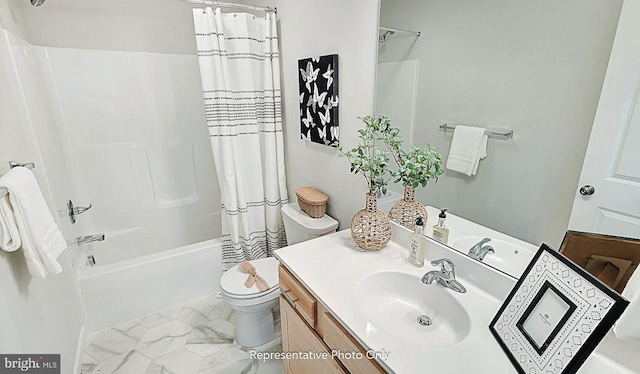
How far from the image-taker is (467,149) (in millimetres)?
1112

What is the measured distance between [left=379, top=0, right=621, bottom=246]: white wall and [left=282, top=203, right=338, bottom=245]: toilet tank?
0.71 metres

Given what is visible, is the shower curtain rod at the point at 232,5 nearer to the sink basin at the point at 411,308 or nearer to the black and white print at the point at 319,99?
the black and white print at the point at 319,99

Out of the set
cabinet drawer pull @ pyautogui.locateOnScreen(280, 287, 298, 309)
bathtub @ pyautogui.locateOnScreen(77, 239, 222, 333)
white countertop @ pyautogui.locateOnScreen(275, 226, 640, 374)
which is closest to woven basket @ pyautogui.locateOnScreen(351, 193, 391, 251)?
white countertop @ pyautogui.locateOnScreen(275, 226, 640, 374)

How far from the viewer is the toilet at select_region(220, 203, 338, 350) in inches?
67.4

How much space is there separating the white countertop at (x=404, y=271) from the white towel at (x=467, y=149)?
Result: 33cm

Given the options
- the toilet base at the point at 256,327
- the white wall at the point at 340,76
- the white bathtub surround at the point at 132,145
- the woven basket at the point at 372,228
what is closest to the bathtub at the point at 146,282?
the white bathtub surround at the point at 132,145

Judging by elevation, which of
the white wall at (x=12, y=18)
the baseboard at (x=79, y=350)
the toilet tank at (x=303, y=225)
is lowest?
the baseboard at (x=79, y=350)

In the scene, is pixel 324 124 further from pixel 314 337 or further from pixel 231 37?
pixel 314 337

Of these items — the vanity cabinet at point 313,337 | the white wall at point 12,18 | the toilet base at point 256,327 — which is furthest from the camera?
the toilet base at point 256,327

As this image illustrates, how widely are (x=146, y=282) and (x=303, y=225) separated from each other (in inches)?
46.4

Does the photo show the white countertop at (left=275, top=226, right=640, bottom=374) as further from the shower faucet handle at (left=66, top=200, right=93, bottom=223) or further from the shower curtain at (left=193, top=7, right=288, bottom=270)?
the shower faucet handle at (left=66, top=200, right=93, bottom=223)

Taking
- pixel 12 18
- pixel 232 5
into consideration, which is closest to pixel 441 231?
pixel 232 5

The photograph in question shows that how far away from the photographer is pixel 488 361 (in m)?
0.78

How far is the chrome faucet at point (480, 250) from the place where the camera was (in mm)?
1092
